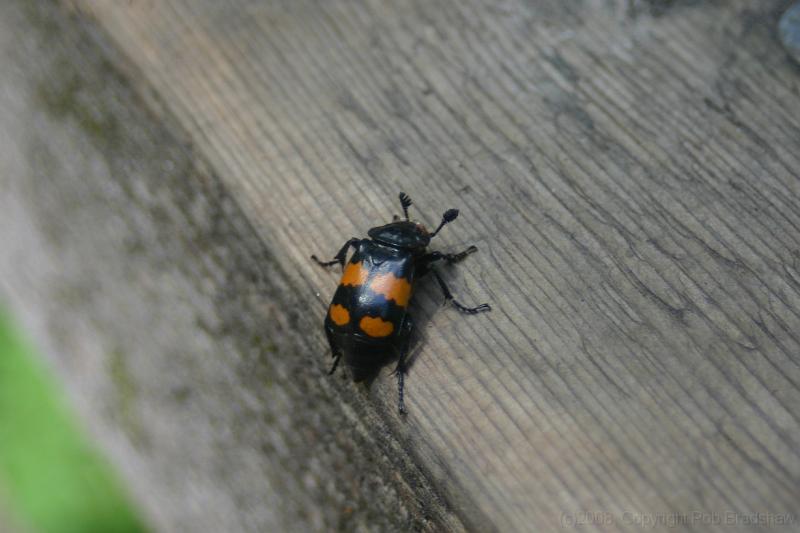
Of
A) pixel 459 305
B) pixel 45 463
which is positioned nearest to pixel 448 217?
pixel 459 305

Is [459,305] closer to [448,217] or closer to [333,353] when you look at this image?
[448,217]

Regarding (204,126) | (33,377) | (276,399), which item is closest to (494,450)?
(276,399)

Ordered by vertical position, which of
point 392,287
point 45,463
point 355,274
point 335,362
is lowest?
point 45,463

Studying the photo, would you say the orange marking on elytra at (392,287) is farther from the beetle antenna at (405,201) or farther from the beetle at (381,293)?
the beetle antenna at (405,201)

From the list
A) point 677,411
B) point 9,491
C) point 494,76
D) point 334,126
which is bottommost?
point 9,491

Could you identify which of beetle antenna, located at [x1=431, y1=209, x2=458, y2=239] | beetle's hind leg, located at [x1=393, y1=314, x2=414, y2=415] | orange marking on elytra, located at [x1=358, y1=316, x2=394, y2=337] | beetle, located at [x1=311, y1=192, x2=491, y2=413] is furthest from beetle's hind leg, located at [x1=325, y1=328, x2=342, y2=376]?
beetle antenna, located at [x1=431, y1=209, x2=458, y2=239]

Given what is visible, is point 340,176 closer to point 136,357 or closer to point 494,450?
point 494,450
